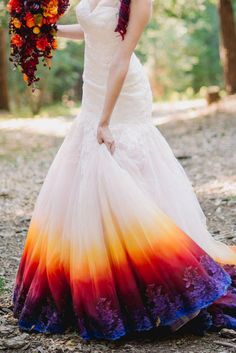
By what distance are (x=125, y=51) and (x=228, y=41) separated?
1149cm

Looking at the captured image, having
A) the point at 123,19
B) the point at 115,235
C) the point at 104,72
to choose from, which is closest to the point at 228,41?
the point at 104,72

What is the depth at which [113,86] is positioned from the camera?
325 centimetres

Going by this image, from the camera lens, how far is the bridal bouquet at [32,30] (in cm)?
338

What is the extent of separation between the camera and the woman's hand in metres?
3.38

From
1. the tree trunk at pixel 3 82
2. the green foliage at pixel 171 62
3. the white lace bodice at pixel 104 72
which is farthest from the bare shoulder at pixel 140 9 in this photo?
the green foliage at pixel 171 62

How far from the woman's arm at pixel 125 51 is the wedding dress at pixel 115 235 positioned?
0.13 meters

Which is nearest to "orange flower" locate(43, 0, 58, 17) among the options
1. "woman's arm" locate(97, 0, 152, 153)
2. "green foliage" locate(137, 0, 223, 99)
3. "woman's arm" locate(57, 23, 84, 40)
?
"woman's arm" locate(57, 23, 84, 40)


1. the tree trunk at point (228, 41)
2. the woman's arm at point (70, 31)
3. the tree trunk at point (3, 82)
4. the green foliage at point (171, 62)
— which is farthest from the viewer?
the green foliage at point (171, 62)

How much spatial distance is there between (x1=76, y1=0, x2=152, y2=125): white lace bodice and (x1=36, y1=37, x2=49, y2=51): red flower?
22 centimetres

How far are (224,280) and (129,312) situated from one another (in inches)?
22.1

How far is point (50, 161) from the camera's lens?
32.4 feet

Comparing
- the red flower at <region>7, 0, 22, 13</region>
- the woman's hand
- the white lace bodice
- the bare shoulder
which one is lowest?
the woman's hand

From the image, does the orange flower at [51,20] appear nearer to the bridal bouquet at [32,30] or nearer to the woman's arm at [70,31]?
the bridal bouquet at [32,30]

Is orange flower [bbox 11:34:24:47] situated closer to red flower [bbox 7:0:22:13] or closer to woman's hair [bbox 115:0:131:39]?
red flower [bbox 7:0:22:13]
